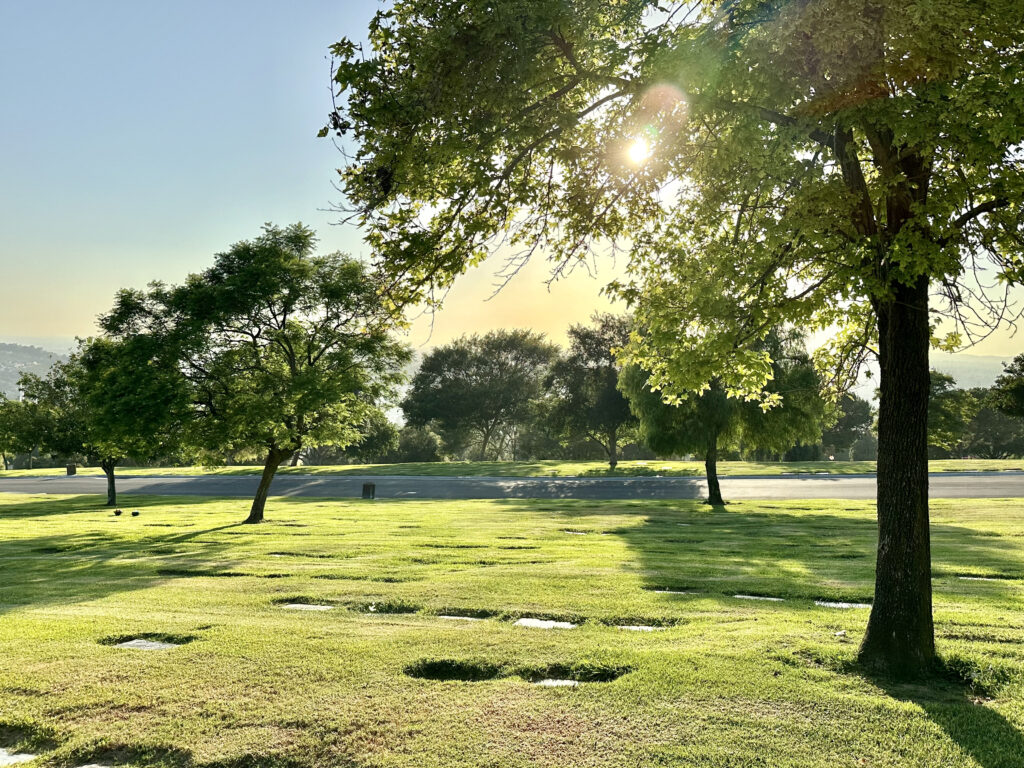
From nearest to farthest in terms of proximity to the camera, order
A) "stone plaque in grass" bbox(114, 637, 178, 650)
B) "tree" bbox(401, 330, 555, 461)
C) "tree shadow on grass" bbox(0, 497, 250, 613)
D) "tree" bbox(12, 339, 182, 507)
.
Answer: "stone plaque in grass" bbox(114, 637, 178, 650)
"tree shadow on grass" bbox(0, 497, 250, 613)
"tree" bbox(12, 339, 182, 507)
"tree" bbox(401, 330, 555, 461)

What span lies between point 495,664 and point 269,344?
53.8 ft

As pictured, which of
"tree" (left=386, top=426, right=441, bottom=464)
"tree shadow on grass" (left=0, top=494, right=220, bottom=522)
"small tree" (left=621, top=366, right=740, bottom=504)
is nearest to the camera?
"small tree" (left=621, top=366, right=740, bottom=504)

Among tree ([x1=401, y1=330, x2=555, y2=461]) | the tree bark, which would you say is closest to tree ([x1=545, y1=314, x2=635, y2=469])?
tree ([x1=401, y1=330, x2=555, y2=461])

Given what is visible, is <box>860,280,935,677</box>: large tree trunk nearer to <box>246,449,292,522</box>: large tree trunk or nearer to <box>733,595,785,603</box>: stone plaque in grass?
<box>733,595,785,603</box>: stone plaque in grass

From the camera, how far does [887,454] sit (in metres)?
6.05

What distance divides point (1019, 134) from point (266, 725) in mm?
6382

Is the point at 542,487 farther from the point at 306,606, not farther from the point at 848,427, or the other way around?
the point at 848,427

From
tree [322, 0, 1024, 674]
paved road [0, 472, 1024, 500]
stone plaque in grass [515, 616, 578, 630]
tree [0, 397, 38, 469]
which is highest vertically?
tree [322, 0, 1024, 674]

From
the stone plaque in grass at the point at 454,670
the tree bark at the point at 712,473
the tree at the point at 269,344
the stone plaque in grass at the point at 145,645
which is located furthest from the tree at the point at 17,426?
the stone plaque in grass at the point at 454,670

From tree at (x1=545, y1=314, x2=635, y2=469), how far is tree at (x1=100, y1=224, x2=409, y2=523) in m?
27.9

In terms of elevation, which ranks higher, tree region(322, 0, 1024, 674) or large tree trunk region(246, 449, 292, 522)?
tree region(322, 0, 1024, 674)

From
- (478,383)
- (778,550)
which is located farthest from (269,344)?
(478,383)

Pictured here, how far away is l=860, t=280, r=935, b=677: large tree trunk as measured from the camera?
5.84m

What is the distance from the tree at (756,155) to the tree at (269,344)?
39.1ft
